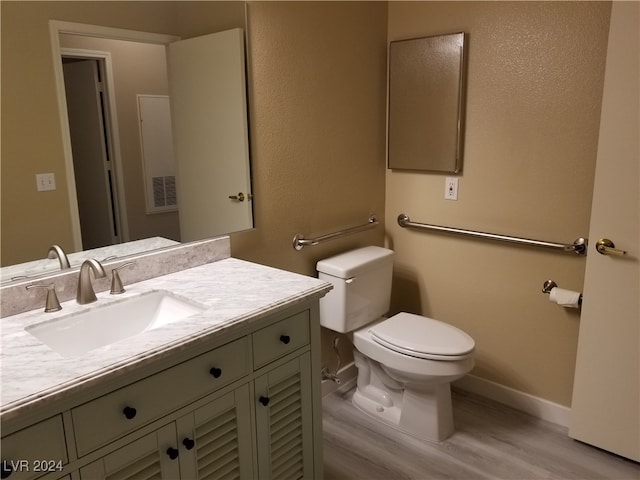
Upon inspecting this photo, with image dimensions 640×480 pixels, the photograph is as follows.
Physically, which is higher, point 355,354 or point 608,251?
point 608,251

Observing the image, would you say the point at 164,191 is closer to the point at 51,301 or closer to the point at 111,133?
the point at 111,133

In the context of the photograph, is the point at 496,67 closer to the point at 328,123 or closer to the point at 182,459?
the point at 328,123

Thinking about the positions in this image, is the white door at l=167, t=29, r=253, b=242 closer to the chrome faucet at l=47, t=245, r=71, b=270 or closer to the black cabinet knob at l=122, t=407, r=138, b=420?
the chrome faucet at l=47, t=245, r=71, b=270

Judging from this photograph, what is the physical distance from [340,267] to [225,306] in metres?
0.91

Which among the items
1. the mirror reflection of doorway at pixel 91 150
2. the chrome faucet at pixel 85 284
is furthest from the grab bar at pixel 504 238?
the chrome faucet at pixel 85 284

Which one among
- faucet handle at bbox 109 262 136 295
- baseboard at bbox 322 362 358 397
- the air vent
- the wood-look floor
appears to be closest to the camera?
faucet handle at bbox 109 262 136 295

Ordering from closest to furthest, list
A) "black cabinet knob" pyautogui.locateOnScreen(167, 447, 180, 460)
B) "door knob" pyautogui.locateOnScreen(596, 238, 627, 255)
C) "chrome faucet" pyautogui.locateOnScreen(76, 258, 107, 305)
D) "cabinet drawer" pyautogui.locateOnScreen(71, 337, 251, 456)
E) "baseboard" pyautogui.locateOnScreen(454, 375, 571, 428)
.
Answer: "cabinet drawer" pyautogui.locateOnScreen(71, 337, 251, 456) → "black cabinet knob" pyautogui.locateOnScreen(167, 447, 180, 460) → "chrome faucet" pyautogui.locateOnScreen(76, 258, 107, 305) → "door knob" pyautogui.locateOnScreen(596, 238, 627, 255) → "baseboard" pyautogui.locateOnScreen(454, 375, 571, 428)

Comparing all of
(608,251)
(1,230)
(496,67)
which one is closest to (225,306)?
(1,230)

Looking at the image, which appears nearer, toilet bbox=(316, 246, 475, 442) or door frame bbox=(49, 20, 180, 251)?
door frame bbox=(49, 20, 180, 251)

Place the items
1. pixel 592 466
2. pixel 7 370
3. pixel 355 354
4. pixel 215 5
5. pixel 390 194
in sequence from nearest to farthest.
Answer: pixel 7 370 → pixel 215 5 → pixel 592 466 → pixel 355 354 → pixel 390 194

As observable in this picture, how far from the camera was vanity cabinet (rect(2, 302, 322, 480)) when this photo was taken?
1.18 metres

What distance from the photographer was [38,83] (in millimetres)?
1518

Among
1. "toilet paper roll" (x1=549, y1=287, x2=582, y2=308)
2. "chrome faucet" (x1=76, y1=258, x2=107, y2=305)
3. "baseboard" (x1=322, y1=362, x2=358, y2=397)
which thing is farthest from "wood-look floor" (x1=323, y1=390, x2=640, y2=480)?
"chrome faucet" (x1=76, y1=258, x2=107, y2=305)

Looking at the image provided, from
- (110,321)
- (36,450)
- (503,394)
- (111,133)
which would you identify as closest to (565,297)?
(503,394)
